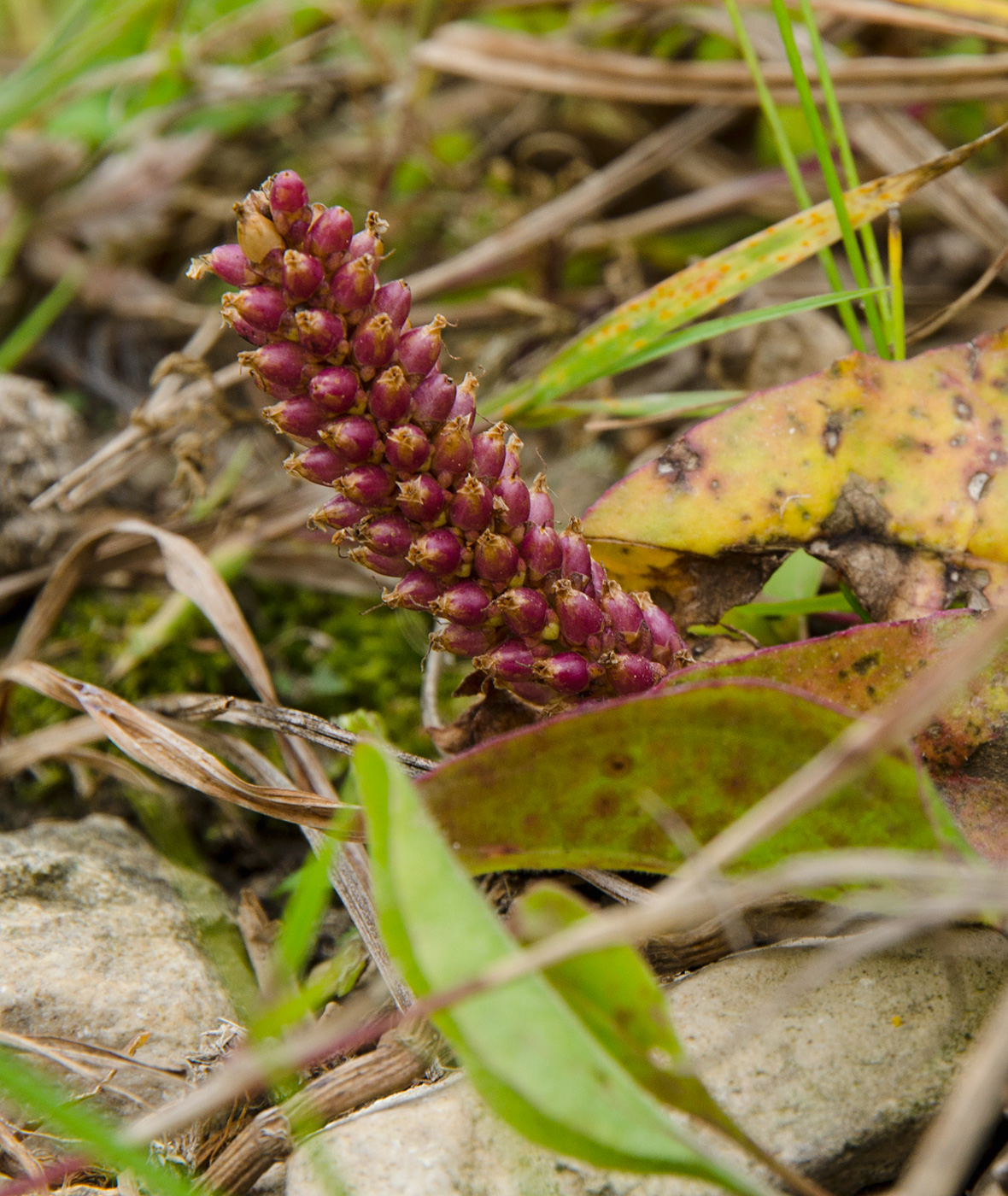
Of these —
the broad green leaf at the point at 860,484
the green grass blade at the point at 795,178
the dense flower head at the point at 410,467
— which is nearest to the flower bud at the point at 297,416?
the dense flower head at the point at 410,467

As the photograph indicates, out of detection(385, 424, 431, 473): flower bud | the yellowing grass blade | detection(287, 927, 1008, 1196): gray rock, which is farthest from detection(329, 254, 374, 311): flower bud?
detection(287, 927, 1008, 1196): gray rock

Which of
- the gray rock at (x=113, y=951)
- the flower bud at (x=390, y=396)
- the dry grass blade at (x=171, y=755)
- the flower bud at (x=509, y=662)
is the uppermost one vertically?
the flower bud at (x=390, y=396)

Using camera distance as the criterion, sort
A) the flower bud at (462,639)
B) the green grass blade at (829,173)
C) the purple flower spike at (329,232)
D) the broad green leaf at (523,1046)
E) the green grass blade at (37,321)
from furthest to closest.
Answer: the green grass blade at (37,321) < the green grass blade at (829,173) < the flower bud at (462,639) < the purple flower spike at (329,232) < the broad green leaf at (523,1046)

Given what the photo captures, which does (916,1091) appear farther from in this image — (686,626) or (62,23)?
(62,23)

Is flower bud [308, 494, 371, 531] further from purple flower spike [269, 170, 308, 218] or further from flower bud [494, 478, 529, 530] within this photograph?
purple flower spike [269, 170, 308, 218]

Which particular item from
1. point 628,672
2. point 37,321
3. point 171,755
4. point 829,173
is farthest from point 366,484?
point 37,321

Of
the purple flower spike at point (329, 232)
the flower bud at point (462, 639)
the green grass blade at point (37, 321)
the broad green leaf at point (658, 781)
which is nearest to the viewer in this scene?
the broad green leaf at point (658, 781)

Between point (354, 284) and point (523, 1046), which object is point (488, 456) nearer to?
point (354, 284)

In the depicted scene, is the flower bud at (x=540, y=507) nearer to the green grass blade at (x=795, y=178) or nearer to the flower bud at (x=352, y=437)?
the flower bud at (x=352, y=437)
